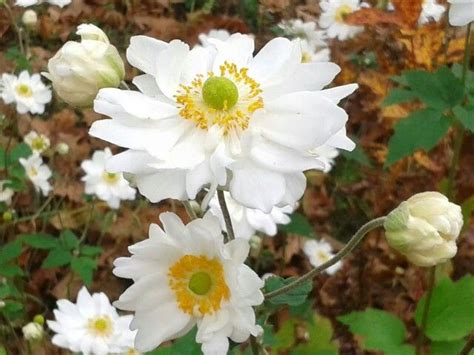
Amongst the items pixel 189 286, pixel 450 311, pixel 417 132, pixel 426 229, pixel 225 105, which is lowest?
pixel 450 311

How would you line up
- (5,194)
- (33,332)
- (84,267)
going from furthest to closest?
1. (5,194)
2. (84,267)
3. (33,332)

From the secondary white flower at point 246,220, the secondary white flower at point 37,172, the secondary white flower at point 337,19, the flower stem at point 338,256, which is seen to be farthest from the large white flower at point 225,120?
the secondary white flower at point 337,19

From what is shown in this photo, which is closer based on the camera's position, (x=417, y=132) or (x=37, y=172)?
(x=417, y=132)

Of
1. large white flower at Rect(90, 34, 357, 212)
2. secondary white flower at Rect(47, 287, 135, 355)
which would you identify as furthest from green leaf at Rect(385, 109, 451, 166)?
secondary white flower at Rect(47, 287, 135, 355)

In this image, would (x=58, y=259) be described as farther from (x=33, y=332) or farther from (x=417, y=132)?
(x=417, y=132)

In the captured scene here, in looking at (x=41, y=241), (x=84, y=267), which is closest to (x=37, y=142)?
(x=41, y=241)

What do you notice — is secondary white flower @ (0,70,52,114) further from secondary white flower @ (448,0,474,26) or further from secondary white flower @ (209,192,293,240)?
secondary white flower @ (448,0,474,26)

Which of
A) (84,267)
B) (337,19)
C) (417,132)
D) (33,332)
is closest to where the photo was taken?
(417,132)
